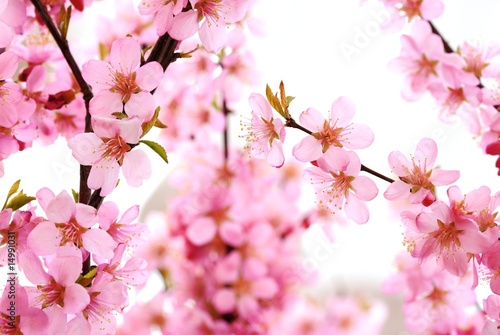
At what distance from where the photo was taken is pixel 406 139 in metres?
1.52

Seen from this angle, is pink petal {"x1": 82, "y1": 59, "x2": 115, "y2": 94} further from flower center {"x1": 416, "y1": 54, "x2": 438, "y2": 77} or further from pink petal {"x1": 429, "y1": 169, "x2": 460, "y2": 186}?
flower center {"x1": 416, "y1": 54, "x2": 438, "y2": 77}

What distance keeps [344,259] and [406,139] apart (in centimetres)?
46

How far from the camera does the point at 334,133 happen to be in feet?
1.96

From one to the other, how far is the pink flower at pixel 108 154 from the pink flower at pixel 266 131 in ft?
0.41

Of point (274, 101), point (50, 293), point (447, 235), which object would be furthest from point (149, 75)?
point (447, 235)

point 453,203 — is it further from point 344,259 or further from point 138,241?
point 344,259

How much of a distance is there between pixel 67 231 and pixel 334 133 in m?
0.29

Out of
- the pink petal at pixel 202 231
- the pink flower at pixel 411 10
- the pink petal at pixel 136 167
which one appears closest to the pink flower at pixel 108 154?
the pink petal at pixel 136 167

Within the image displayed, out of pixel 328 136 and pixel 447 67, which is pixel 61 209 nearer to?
pixel 328 136

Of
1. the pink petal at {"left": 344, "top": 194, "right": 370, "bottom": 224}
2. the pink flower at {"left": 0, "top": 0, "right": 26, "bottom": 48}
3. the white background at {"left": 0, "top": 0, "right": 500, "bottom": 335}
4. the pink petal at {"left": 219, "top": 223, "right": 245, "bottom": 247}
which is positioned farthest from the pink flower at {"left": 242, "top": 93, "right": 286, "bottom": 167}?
the white background at {"left": 0, "top": 0, "right": 500, "bottom": 335}

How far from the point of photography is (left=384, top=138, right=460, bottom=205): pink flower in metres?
0.60

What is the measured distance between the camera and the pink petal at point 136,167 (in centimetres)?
57

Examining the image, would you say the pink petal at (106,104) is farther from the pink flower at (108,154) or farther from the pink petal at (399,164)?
the pink petal at (399,164)

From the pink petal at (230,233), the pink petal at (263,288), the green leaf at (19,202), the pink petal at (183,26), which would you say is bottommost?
the pink petal at (263,288)
